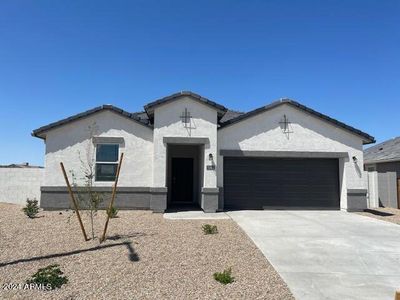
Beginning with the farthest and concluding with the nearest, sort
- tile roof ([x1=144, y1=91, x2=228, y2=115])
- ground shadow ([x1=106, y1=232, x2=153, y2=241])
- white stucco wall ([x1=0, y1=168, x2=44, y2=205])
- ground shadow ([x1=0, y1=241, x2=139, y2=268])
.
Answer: white stucco wall ([x1=0, y1=168, x2=44, y2=205])
tile roof ([x1=144, y1=91, x2=228, y2=115])
ground shadow ([x1=106, y1=232, x2=153, y2=241])
ground shadow ([x1=0, y1=241, x2=139, y2=268])

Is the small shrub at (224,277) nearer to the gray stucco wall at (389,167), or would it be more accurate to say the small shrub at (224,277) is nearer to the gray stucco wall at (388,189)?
the gray stucco wall at (388,189)

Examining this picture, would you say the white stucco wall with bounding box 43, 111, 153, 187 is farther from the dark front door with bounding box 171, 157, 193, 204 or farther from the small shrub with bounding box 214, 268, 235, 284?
the small shrub with bounding box 214, 268, 235, 284

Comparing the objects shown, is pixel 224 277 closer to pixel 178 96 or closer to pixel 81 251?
pixel 81 251

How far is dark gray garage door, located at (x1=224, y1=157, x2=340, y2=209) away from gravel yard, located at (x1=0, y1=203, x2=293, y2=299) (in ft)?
14.3

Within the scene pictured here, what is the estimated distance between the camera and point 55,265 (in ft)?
20.1

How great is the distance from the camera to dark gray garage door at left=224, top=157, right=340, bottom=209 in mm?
14484

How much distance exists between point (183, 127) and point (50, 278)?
356 inches

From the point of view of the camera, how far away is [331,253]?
732 cm

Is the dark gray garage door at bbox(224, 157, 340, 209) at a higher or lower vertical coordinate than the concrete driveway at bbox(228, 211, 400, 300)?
higher

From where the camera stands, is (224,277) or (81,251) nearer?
(224,277)

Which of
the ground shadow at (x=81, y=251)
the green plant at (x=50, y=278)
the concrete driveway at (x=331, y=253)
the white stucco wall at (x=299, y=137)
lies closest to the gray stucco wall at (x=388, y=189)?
the white stucco wall at (x=299, y=137)

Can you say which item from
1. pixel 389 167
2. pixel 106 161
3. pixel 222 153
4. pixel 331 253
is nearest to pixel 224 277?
pixel 331 253

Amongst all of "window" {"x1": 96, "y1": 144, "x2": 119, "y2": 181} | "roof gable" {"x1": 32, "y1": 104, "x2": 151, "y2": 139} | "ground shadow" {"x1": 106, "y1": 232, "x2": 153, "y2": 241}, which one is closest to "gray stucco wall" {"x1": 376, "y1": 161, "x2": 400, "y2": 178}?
"roof gable" {"x1": 32, "y1": 104, "x2": 151, "y2": 139}

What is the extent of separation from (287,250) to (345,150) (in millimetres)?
8749
